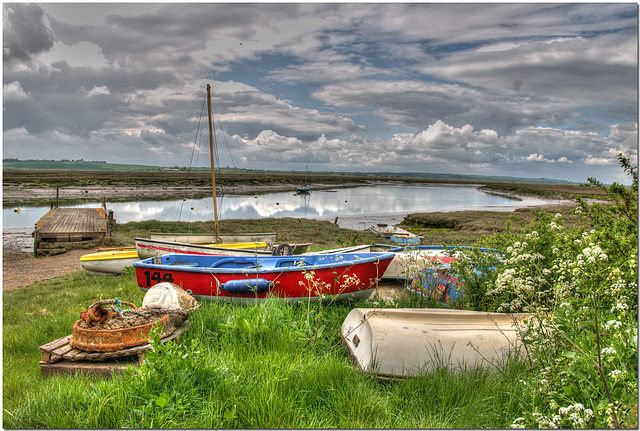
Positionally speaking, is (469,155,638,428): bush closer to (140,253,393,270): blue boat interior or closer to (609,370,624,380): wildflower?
(609,370,624,380): wildflower

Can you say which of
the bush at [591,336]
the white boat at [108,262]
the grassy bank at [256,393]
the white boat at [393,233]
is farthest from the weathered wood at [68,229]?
the bush at [591,336]

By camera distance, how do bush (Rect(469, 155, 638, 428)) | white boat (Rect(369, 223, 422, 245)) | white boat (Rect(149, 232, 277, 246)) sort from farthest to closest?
white boat (Rect(369, 223, 422, 245)) < white boat (Rect(149, 232, 277, 246)) < bush (Rect(469, 155, 638, 428))

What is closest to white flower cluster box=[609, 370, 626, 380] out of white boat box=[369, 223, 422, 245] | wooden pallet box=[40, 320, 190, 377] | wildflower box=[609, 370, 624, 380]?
wildflower box=[609, 370, 624, 380]

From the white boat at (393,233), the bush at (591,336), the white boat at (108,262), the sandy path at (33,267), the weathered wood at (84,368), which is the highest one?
the bush at (591,336)

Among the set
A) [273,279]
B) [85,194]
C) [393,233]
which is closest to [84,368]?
[273,279]

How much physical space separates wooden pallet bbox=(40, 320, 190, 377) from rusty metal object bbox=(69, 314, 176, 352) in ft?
0.19

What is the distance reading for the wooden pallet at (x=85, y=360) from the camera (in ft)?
13.2

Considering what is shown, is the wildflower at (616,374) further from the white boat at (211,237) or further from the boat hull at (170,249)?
the white boat at (211,237)

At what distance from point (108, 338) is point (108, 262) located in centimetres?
822

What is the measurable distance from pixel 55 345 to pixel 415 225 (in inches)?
1212

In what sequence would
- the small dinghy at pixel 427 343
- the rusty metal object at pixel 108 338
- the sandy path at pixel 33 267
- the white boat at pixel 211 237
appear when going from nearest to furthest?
the small dinghy at pixel 427 343
the rusty metal object at pixel 108 338
the sandy path at pixel 33 267
the white boat at pixel 211 237

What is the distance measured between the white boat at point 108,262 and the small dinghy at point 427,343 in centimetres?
930

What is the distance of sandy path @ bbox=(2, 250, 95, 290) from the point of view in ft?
39.6

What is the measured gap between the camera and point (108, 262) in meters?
11.3
